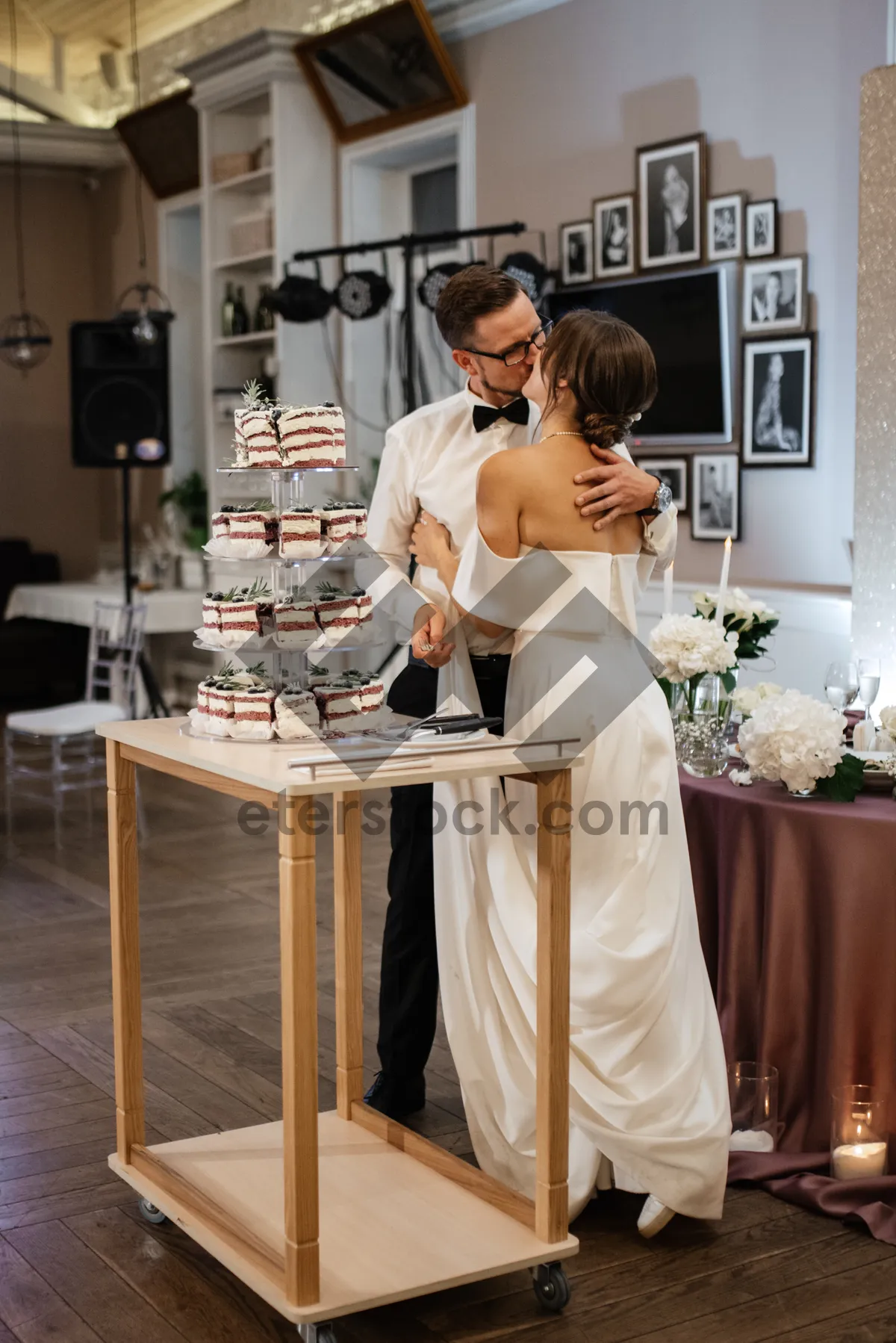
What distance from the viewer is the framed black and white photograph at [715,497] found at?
A: 6.02 m

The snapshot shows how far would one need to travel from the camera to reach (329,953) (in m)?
4.35

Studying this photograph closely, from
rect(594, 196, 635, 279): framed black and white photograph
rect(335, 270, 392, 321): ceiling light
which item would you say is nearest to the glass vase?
rect(594, 196, 635, 279): framed black and white photograph

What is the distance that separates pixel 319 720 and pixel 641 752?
1.91ft

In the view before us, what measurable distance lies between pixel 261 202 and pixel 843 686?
670 cm

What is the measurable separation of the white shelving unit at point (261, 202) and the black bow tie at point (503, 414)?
4967 millimetres

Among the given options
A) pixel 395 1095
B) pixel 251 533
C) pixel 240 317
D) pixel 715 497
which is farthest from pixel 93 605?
pixel 251 533

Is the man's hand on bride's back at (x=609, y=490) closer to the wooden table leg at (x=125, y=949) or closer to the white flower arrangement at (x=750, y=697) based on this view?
the white flower arrangement at (x=750, y=697)

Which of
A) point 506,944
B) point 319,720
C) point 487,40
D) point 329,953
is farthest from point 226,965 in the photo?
point 487,40

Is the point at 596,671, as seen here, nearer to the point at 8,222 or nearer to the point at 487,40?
the point at 487,40

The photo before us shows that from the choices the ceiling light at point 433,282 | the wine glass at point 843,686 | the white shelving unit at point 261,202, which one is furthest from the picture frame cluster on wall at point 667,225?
the wine glass at point 843,686

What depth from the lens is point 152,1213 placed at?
2.63 m

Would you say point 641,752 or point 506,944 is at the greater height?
point 641,752

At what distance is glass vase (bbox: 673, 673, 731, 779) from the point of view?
3.04 m

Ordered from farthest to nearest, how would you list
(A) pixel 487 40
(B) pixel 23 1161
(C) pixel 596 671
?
(A) pixel 487 40, (B) pixel 23 1161, (C) pixel 596 671
